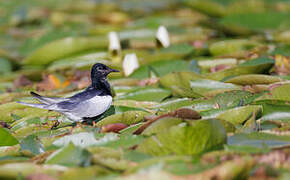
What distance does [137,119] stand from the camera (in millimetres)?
3521

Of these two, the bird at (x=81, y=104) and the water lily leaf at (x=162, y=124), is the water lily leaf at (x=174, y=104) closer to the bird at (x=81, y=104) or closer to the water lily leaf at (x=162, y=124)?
the bird at (x=81, y=104)

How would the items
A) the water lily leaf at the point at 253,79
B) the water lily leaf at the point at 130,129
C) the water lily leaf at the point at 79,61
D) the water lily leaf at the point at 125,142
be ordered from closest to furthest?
the water lily leaf at the point at 125,142, the water lily leaf at the point at 130,129, the water lily leaf at the point at 253,79, the water lily leaf at the point at 79,61

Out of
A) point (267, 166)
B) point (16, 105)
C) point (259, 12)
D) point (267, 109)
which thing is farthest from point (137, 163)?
point (259, 12)

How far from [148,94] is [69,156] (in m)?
1.81

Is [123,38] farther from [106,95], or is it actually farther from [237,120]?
[237,120]

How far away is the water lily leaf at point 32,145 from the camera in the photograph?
2.91m

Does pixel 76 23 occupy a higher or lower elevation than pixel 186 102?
higher

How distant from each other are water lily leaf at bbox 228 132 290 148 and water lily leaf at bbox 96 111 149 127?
94cm

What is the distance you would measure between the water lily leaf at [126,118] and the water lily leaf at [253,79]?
3.41 ft

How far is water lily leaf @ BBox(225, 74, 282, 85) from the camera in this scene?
3.95 meters

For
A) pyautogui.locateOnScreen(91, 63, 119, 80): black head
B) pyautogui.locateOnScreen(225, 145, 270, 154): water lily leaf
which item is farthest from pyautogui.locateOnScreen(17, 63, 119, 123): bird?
pyautogui.locateOnScreen(225, 145, 270, 154): water lily leaf

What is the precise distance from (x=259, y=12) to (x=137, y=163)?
21.2 feet

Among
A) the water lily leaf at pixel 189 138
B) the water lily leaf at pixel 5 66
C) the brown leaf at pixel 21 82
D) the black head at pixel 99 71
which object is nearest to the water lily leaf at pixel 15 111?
the black head at pixel 99 71

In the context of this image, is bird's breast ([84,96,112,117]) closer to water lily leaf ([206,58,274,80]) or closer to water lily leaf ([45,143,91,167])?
water lily leaf ([45,143,91,167])
